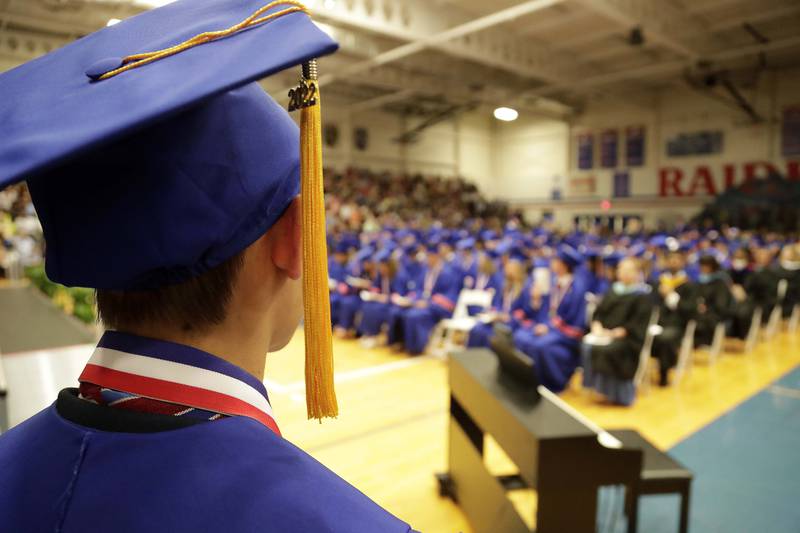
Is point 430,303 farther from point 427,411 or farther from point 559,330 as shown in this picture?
point 427,411

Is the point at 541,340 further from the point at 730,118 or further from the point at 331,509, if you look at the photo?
the point at 730,118

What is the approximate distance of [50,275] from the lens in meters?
0.63

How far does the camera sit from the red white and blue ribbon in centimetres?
55

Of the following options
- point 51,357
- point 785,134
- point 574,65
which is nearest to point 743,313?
point 51,357

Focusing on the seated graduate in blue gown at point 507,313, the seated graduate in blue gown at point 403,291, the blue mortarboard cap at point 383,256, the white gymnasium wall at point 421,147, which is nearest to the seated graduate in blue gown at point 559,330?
the seated graduate in blue gown at point 507,313

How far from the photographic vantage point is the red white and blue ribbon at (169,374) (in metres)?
0.55

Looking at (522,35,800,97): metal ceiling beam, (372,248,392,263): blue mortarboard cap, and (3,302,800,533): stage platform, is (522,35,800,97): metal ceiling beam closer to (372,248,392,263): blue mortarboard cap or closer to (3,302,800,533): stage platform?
(3,302,800,533): stage platform

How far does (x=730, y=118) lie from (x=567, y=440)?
21551 mm

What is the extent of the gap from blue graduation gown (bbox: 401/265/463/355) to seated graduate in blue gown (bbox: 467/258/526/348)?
845 millimetres

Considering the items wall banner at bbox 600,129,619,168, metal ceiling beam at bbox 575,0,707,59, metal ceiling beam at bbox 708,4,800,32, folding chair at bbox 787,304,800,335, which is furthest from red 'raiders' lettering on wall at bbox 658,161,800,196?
folding chair at bbox 787,304,800,335

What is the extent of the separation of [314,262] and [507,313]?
586cm

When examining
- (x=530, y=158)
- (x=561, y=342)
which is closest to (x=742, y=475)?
(x=561, y=342)

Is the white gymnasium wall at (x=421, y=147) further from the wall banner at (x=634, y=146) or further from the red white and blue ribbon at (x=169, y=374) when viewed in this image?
the red white and blue ribbon at (x=169, y=374)

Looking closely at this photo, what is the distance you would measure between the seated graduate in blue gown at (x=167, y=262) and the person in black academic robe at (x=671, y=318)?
19.4 ft
